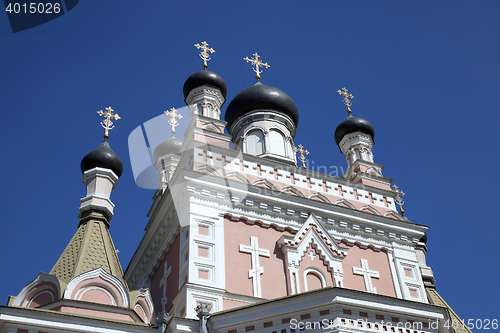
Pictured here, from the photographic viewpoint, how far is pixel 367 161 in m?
11.3

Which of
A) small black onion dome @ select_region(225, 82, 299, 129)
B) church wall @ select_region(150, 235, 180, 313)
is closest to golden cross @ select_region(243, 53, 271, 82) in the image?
small black onion dome @ select_region(225, 82, 299, 129)

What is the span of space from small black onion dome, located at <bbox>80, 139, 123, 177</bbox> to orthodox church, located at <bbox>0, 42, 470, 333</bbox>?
0.07 feet

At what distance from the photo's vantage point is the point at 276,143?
38.8ft

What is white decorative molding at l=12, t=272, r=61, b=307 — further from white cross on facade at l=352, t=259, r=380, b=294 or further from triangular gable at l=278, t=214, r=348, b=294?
white cross on facade at l=352, t=259, r=380, b=294

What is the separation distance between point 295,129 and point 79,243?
5316 mm

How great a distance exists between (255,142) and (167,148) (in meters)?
3.60

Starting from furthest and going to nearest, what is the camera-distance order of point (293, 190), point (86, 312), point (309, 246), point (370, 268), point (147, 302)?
point (293, 190)
point (370, 268)
point (309, 246)
point (147, 302)
point (86, 312)

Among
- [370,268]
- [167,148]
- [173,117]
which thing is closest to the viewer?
[370,268]

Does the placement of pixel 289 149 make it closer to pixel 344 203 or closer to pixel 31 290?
pixel 344 203

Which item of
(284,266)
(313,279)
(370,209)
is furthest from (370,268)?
(284,266)

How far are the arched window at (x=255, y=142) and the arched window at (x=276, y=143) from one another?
0.18 m

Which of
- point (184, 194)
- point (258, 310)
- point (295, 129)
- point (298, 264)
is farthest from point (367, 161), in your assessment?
point (258, 310)

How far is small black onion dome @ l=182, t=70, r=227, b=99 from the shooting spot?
11.4 metres

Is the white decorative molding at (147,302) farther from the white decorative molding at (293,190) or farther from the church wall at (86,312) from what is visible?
the white decorative molding at (293,190)
